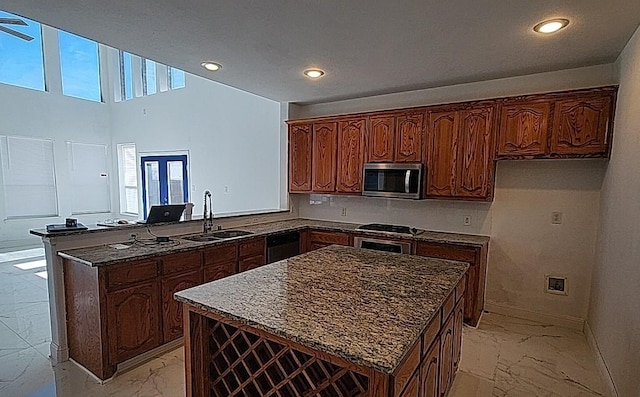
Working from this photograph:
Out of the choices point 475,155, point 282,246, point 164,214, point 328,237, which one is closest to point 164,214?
point 164,214

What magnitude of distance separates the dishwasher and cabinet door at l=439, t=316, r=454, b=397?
218 cm

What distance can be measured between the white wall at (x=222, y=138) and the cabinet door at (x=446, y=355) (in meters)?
3.50

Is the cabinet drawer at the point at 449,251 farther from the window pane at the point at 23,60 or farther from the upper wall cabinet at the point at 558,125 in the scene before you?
the window pane at the point at 23,60

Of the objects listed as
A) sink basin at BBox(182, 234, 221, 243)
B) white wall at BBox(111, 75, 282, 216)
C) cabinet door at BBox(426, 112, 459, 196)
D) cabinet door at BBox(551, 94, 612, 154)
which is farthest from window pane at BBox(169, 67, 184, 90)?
cabinet door at BBox(551, 94, 612, 154)

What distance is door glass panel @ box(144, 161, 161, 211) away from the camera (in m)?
7.48

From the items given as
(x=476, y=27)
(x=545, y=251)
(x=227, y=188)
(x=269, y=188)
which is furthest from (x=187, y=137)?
(x=545, y=251)

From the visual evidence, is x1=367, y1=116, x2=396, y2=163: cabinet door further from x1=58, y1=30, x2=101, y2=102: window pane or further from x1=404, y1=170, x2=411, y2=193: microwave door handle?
x1=58, y1=30, x2=101, y2=102: window pane

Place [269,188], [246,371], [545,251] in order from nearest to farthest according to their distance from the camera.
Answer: [246,371], [545,251], [269,188]

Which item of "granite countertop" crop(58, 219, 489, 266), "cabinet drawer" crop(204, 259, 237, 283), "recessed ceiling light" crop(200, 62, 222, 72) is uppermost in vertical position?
"recessed ceiling light" crop(200, 62, 222, 72)

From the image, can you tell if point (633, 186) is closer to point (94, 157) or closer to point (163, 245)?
point (163, 245)

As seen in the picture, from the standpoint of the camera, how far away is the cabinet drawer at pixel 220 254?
118 inches

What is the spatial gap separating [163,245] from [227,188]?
3192 mm

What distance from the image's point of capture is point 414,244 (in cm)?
353

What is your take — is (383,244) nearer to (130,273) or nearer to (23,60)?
(130,273)
